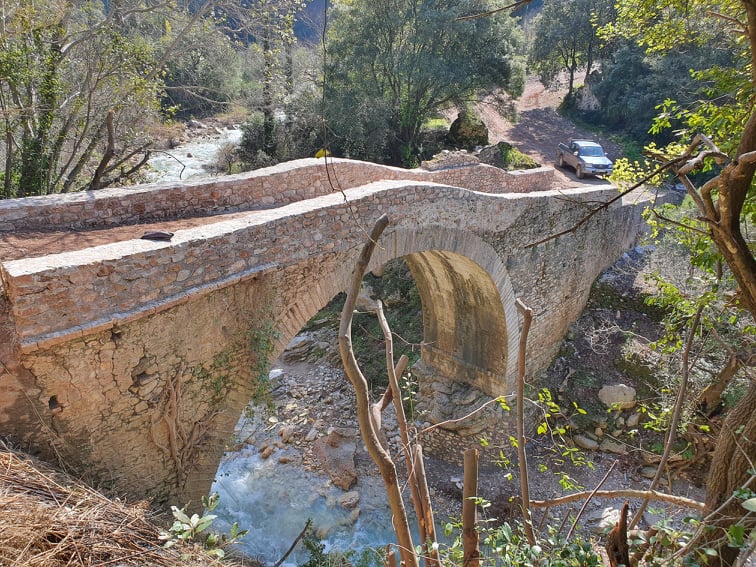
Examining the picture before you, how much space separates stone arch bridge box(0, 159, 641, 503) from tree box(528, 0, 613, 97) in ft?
61.3

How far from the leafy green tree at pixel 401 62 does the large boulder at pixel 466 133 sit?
125 centimetres

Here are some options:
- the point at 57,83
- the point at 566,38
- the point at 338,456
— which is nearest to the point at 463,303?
the point at 338,456

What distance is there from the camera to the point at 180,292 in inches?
188

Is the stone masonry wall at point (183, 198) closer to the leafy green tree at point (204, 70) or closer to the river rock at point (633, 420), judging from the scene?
the leafy green tree at point (204, 70)

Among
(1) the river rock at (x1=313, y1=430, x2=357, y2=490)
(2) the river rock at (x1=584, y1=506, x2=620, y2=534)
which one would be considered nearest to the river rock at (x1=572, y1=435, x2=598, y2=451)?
(2) the river rock at (x1=584, y1=506, x2=620, y2=534)

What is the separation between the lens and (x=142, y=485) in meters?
4.95

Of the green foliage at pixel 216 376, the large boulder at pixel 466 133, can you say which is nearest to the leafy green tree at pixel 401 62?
the large boulder at pixel 466 133

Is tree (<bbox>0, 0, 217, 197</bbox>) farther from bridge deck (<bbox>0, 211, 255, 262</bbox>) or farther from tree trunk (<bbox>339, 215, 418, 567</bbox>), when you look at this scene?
tree trunk (<bbox>339, 215, 418, 567</bbox>)

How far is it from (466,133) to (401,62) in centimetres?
367

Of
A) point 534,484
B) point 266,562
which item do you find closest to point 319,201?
point 266,562

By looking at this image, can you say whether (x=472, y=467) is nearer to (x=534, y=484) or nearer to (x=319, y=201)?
(x=319, y=201)

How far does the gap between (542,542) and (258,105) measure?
17728mm

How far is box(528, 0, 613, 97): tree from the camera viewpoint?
23641mm

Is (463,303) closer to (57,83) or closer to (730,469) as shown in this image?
(730,469)
